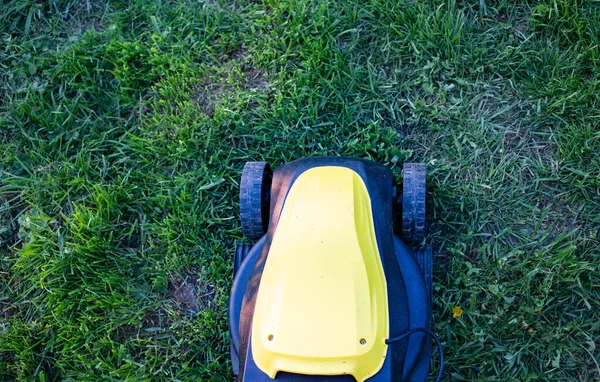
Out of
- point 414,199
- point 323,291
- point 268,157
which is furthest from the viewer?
point 268,157

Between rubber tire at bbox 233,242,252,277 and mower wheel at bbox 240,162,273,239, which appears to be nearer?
mower wheel at bbox 240,162,273,239

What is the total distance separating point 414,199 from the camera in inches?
86.0

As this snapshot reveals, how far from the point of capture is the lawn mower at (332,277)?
1735 millimetres

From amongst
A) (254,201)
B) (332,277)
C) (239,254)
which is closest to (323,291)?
(332,277)

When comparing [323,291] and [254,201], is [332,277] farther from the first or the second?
[254,201]

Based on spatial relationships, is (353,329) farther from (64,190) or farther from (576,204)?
(64,190)

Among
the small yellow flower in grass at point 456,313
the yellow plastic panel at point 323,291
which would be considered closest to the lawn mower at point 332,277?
the yellow plastic panel at point 323,291

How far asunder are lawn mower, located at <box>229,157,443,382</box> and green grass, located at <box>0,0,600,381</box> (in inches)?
11.1

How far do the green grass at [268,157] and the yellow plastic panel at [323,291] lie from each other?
59 centimetres

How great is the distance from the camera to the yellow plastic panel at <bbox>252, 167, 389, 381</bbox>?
172 centimetres

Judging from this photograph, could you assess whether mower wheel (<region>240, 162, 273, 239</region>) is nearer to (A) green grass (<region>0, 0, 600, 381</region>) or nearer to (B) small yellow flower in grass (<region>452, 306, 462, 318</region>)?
(A) green grass (<region>0, 0, 600, 381</region>)

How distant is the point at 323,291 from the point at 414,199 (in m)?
0.61

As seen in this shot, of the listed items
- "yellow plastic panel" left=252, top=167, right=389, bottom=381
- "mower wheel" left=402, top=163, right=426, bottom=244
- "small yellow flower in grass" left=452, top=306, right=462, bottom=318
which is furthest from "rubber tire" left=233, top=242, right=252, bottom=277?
"small yellow flower in grass" left=452, top=306, right=462, bottom=318

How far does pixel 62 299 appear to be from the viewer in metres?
2.54
